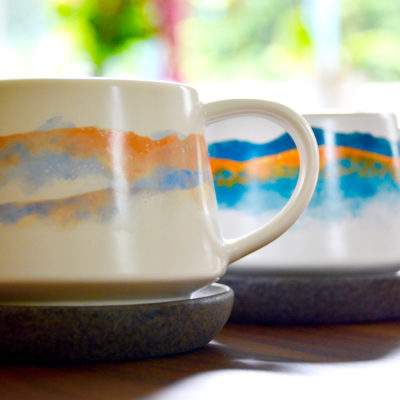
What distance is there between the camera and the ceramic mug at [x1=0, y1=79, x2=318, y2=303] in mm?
378

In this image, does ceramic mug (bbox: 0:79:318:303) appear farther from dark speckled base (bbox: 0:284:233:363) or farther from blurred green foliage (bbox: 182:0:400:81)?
blurred green foliage (bbox: 182:0:400:81)

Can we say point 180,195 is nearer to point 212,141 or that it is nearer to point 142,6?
point 212,141

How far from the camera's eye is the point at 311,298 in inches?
20.3

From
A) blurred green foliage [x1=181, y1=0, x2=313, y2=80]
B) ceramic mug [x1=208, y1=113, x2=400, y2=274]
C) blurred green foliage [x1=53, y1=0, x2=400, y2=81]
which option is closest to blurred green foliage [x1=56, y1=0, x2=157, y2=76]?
blurred green foliage [x1=53, y1=0, x2=400, y2=81]

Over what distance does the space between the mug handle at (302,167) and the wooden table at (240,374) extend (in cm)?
7

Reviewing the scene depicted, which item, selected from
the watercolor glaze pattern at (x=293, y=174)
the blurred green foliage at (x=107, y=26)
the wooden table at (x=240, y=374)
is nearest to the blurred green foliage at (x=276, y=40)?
the blurred green foliage at (x=107, y=26)

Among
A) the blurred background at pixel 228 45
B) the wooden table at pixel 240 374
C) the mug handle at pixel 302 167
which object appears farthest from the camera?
the blurred background at pixel 228 45

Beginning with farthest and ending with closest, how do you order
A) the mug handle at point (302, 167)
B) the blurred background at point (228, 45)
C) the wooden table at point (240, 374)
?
the blurred background at point (228, 45) → the mug handle at point (302, 167) → the wooden table at point (240, 374)

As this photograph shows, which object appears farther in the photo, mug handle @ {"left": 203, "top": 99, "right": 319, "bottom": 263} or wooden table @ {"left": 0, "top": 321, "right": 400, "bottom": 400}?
mug handle @ {"left": 203, "top": 99, "right": 319, "bottom": 263}

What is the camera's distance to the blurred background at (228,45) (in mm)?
2566

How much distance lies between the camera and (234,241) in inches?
17.5

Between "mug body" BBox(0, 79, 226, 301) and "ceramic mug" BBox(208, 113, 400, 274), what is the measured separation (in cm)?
13

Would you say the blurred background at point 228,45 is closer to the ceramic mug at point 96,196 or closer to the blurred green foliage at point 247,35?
the blurred green foliage at point 247,35

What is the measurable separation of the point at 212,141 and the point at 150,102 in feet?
0.50
